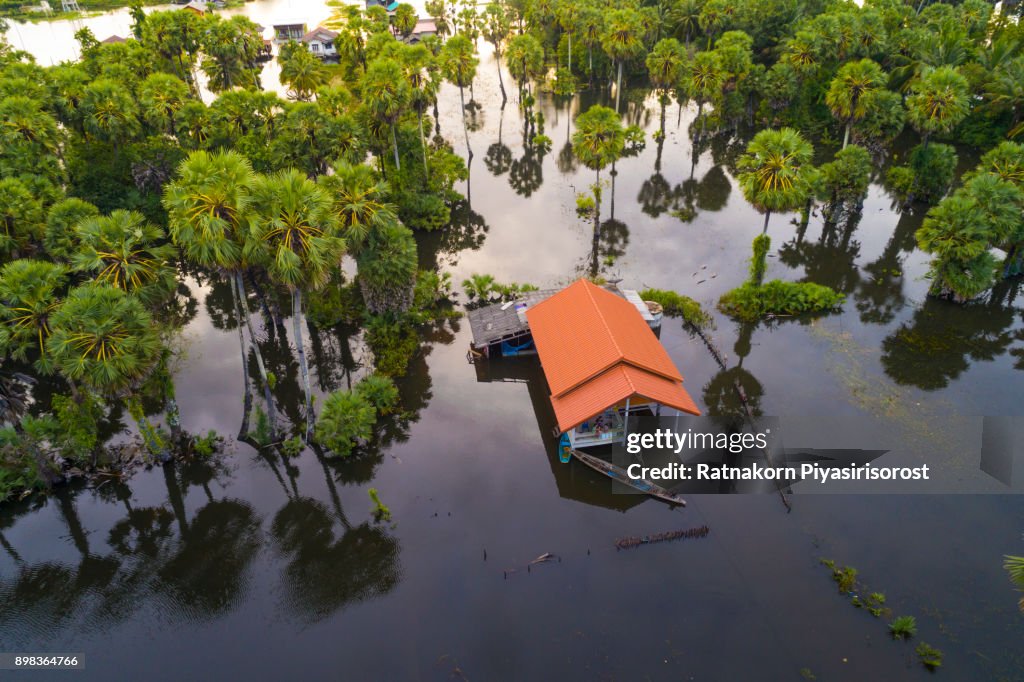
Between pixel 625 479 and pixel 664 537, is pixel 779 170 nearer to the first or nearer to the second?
pixel 625 479

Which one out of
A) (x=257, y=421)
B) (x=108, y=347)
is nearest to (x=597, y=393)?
(x=257, y=421)

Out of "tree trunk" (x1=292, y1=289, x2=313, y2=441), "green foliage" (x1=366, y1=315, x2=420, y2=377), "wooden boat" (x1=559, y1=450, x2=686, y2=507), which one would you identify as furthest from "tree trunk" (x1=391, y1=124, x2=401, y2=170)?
"wooden boat" (x1=559, y1=450, x2=686, y2=507)

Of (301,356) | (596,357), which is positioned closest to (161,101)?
(301,356)

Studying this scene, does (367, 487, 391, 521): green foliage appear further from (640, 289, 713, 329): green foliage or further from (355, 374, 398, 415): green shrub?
(640, 289, 713, 329): green foliage

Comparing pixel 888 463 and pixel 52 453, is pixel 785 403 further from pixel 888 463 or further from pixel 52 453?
pixel 52 453

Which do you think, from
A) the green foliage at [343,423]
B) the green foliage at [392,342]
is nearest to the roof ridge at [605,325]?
the green foliage at [392,342]

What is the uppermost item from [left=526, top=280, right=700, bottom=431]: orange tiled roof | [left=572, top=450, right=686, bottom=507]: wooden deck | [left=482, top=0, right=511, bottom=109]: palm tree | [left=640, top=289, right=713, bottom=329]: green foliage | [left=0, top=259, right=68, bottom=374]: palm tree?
[left=482, top=0, right=511, bottom=109]: palm tree
